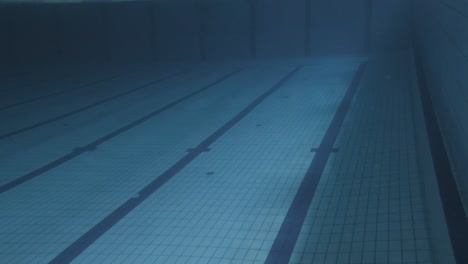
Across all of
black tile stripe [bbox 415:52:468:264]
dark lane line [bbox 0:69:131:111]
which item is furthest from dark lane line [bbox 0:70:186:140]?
black tile stripe [bbox 415:52:468:264]

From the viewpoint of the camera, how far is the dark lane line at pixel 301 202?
11.4ft

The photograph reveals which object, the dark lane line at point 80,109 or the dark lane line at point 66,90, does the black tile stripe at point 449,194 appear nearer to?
the dark lane line at point 80,109

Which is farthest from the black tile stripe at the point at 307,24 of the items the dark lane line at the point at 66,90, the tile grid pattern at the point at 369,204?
the tile grid pattern at the point at 369,204

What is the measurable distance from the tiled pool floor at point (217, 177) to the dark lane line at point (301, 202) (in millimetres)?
17

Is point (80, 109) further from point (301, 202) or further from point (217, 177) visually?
point (301, 202)

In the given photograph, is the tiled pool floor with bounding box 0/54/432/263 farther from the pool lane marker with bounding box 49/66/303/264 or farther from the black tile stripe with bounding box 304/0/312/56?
the black tile stripe with bounding box 304/0/312/56

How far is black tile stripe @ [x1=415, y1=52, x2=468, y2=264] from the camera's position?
10.3 feet

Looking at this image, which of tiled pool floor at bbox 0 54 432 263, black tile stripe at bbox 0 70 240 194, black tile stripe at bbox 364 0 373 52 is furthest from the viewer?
black tile stripe at bbox 364 0 373 52

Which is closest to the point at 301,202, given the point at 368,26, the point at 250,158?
the point at 250,158

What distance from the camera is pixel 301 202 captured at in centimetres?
430

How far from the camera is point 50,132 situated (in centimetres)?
741

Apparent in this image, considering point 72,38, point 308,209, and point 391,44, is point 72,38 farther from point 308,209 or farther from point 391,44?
point 308,209

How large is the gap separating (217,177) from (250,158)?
71 cm

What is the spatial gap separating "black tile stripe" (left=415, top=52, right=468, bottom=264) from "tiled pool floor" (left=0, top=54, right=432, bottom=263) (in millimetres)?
215
